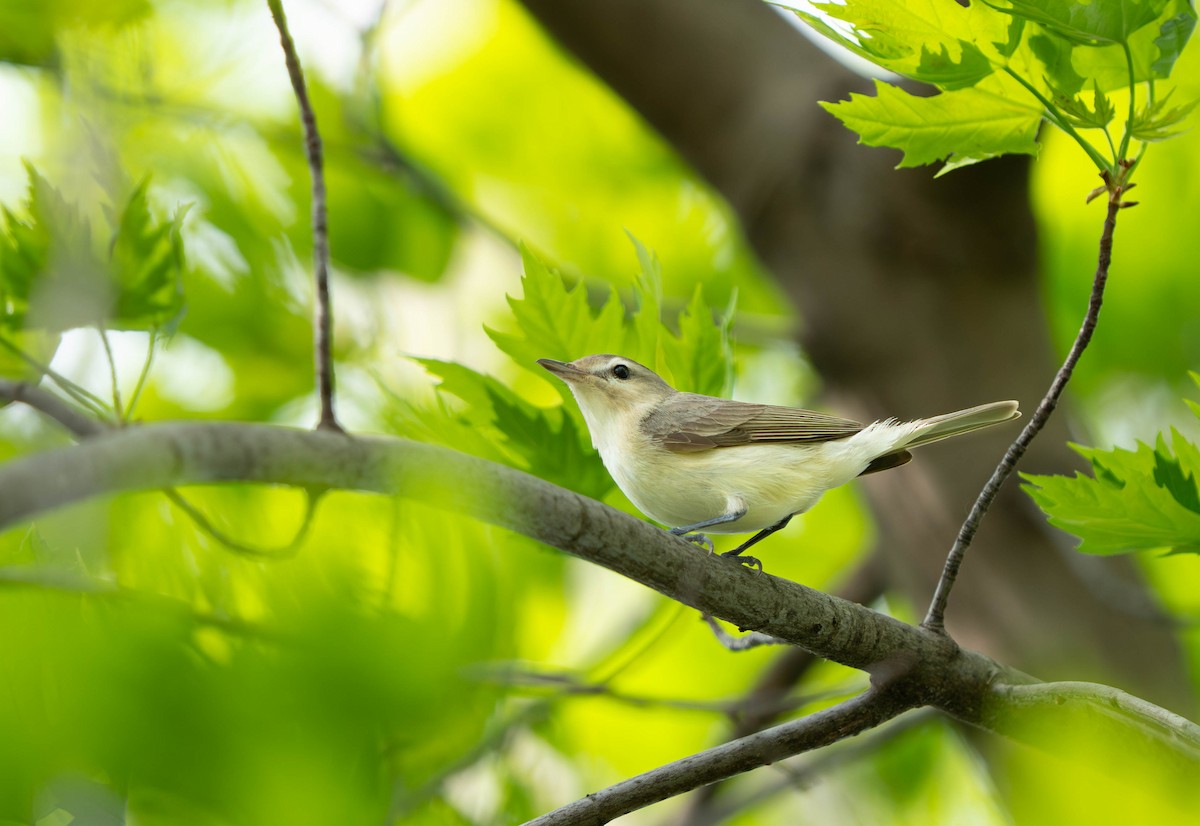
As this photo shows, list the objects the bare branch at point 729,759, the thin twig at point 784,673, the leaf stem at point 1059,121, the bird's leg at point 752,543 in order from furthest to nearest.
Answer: the thin twig at point 784,673 < the bird's leg at point 752,543 < the bare branch at point 729,759 < the leaf stem at point 1059,121

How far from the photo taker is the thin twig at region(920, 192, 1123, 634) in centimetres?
97

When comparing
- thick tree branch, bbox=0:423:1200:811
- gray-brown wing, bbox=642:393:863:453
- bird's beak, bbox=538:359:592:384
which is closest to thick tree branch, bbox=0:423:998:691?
thick tree branch, bbox=0:423:1200:811

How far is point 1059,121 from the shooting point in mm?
1001

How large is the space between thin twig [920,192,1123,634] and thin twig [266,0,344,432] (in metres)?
0.64

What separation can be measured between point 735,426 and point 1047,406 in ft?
3.02

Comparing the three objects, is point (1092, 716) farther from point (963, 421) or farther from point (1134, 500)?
point (963, 421)

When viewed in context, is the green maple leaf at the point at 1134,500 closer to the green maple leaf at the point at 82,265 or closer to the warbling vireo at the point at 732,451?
the warbling vireo at the point at 732,451

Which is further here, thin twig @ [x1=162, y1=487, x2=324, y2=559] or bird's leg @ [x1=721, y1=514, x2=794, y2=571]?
bird's leg @ [x1=721, y1=514, x2=794, y2=571]

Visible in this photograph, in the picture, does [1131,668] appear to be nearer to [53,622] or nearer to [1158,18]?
[1158,18]

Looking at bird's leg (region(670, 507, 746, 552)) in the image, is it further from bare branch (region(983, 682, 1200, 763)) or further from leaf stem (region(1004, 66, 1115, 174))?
leaf stem (region(1004, 66, 1115, 174))

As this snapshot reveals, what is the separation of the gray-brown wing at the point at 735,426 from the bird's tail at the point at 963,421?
165mm

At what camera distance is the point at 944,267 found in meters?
2.53

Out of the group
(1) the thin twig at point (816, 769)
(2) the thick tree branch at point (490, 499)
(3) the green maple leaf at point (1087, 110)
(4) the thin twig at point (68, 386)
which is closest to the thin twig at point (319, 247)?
(2) the thick tree branch at point (490, 499)

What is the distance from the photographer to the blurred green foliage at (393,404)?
18.7 inches
